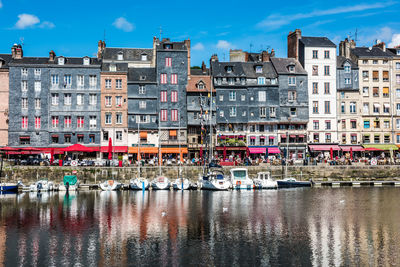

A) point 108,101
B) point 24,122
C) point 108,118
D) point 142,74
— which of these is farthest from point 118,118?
point 24,122

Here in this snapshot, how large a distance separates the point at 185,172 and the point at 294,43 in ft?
110

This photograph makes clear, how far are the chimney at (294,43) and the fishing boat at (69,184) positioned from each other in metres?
44.5

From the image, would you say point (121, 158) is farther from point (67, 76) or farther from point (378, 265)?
point (378, 265)

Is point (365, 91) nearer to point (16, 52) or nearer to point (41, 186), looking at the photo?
point (41, 186)

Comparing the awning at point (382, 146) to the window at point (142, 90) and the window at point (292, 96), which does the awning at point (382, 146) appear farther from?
the window at point (142, 90)

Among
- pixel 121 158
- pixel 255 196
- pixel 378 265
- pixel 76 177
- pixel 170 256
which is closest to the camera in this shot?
pixel 378 265

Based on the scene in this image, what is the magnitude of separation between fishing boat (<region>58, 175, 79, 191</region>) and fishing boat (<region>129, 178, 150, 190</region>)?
7267 mm

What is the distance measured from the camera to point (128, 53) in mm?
85938

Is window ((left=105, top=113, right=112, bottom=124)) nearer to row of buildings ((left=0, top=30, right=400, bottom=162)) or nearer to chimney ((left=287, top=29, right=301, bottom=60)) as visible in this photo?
row of buildings ((left=0, top=30, right=400, bottom=162))

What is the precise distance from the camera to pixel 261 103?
80625mm

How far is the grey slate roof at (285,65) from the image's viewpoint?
81.7 meters

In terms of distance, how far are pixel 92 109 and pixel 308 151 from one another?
118 feet

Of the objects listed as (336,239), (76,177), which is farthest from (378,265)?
(76,177)

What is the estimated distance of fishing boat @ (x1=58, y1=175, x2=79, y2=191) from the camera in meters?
63.7
